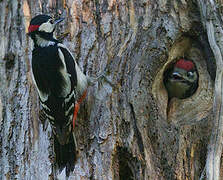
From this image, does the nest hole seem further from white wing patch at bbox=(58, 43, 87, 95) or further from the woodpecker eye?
the woodpecker eye

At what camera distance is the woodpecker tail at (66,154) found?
289cm

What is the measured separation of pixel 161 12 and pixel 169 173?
54.1 inches

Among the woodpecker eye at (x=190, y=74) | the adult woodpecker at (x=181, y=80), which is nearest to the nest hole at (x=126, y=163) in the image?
the adult woodpecker at (x=181, y=80)

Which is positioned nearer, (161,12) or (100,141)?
(100,141)

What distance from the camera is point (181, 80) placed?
4242 mm

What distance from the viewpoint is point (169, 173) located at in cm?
290

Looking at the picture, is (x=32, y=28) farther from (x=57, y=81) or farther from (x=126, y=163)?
(x=126, y=163)

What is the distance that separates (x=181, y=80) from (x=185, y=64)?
1.25 ft

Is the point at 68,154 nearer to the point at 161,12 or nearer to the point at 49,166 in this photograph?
the point at 49,166

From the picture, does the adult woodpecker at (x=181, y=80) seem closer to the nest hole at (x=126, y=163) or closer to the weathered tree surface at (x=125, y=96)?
the weathered tree surface at (x=125, y=96)

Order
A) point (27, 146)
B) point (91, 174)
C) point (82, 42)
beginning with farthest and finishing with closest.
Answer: point (82, 42) → point (27, 146) → point (91, 174)

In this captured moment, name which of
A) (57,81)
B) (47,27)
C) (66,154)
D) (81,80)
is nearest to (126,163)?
(66,154)

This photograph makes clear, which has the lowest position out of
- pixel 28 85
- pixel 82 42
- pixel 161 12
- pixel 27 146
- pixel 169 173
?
pixel 169 173

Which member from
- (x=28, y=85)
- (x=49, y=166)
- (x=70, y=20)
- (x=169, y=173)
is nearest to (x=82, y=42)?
(x=70, y=20)
